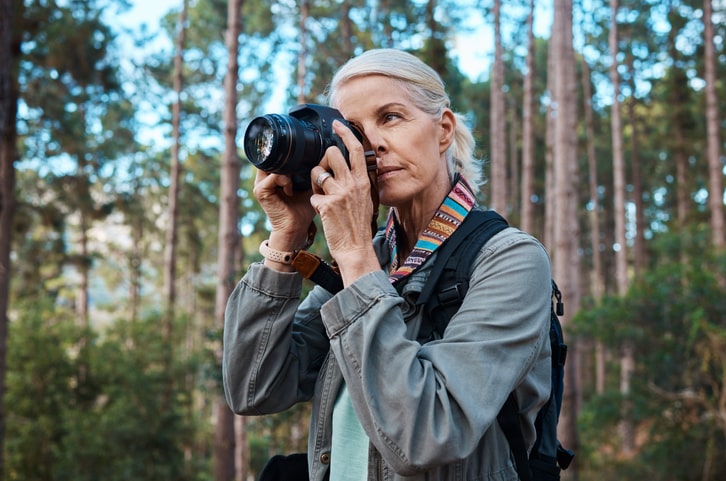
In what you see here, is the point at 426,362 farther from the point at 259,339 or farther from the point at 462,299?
the point at 259,339

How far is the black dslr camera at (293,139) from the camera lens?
1.55 m

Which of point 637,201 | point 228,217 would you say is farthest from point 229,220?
point 637,201

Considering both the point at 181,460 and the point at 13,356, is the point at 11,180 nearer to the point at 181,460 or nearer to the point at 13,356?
the point at 13,356

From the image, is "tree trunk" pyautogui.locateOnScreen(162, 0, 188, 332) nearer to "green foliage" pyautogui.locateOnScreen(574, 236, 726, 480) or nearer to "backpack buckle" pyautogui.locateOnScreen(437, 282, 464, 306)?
"green foliage" pyautogui.locateOnScreen(574, 236, 726, 480)

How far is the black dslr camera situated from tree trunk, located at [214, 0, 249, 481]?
6488 mm

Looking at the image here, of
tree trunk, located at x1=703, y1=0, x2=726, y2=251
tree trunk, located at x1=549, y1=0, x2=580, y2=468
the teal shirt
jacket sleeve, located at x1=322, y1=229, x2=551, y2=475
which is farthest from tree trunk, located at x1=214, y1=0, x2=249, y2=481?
tree trunk, located at x1=703, y1=0, x2=726, y2=251

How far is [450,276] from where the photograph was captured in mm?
1517

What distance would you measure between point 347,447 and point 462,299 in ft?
1.46

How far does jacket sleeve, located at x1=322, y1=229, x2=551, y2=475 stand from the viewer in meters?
1.27

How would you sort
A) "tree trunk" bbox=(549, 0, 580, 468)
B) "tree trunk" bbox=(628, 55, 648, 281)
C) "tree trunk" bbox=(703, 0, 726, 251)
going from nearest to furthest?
"tree trunk" bbox=(549, 0, 580, 468) → "tree trunk" bbox=(703, 0, 726, 251) → "tree trunk" bbox=(628, 55, 648, 281)

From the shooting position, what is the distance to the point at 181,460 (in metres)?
11.4

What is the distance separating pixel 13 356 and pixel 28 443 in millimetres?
1676

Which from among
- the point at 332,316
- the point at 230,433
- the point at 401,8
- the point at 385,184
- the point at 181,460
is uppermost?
the point at 401,8

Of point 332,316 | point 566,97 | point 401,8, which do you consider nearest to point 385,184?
point 332,316
